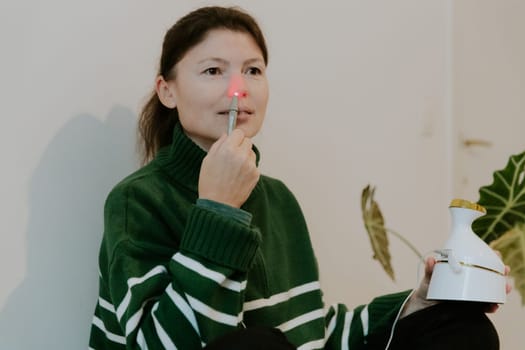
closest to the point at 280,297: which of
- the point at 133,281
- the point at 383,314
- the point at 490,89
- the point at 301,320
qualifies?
the point at 301,320

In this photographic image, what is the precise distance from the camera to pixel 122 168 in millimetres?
1180

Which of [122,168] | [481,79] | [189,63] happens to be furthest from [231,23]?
[481,79]

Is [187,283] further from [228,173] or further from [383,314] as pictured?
[383,314]

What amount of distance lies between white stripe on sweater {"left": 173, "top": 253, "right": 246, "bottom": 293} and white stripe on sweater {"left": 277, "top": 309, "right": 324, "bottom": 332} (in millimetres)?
214

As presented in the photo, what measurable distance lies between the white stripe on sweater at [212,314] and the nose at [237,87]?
1.03 ft

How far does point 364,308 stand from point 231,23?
506 mm

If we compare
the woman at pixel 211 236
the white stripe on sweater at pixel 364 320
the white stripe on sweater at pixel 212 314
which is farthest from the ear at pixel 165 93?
the white stripe on sweater at pixel 364 320

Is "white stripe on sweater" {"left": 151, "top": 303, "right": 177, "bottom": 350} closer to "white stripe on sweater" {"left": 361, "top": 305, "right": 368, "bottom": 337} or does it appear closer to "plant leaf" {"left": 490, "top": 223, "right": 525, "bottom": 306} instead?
"white stripe on sweater" {"left": 361, "top": 305, "right": 368, "bottom": 337}

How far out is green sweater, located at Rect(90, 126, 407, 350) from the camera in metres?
0.85

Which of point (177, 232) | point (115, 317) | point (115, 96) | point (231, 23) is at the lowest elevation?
point (115, 317)

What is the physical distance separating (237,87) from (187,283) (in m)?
0.31

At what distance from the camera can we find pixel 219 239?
854 mm

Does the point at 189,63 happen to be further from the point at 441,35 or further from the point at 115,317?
the point at 441,35

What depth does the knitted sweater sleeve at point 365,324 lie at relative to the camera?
1.07 metres
